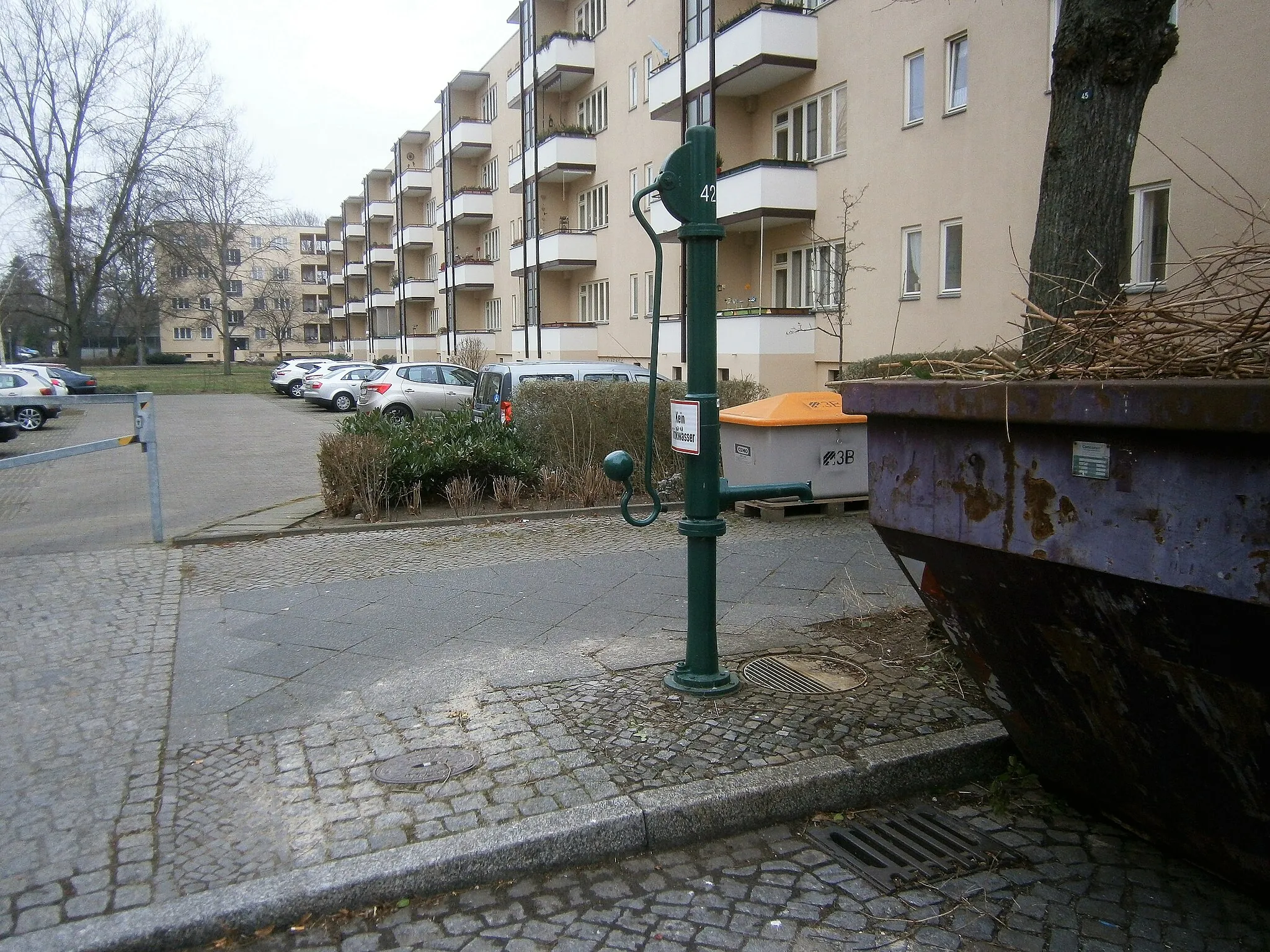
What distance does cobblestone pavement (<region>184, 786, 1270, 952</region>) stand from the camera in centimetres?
303

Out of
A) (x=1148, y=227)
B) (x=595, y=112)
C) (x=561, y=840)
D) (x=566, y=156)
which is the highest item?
(x=595, y=112)

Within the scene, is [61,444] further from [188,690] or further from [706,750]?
[706,750]

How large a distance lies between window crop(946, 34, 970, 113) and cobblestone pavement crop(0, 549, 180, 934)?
14.6 metres

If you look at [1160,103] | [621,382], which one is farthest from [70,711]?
[1160,103]

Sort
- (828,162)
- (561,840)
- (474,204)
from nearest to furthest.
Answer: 1. (561,840)
2. (828,162)
3. (474,204)

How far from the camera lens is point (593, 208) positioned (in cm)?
3453

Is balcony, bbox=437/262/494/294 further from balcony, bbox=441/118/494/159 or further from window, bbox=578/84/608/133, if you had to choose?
window, bbox=578/84/608/133

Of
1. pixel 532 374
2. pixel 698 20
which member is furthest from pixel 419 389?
pixel 698 20

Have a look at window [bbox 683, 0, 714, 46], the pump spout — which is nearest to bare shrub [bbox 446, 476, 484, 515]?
the pump spout

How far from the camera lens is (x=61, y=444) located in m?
19.9

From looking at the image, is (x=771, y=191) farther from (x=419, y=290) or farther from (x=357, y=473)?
(x=419, y=290)

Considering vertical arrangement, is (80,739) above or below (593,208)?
below

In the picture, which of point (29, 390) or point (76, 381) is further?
point (76, 381)

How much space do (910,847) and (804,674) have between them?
147 cm
